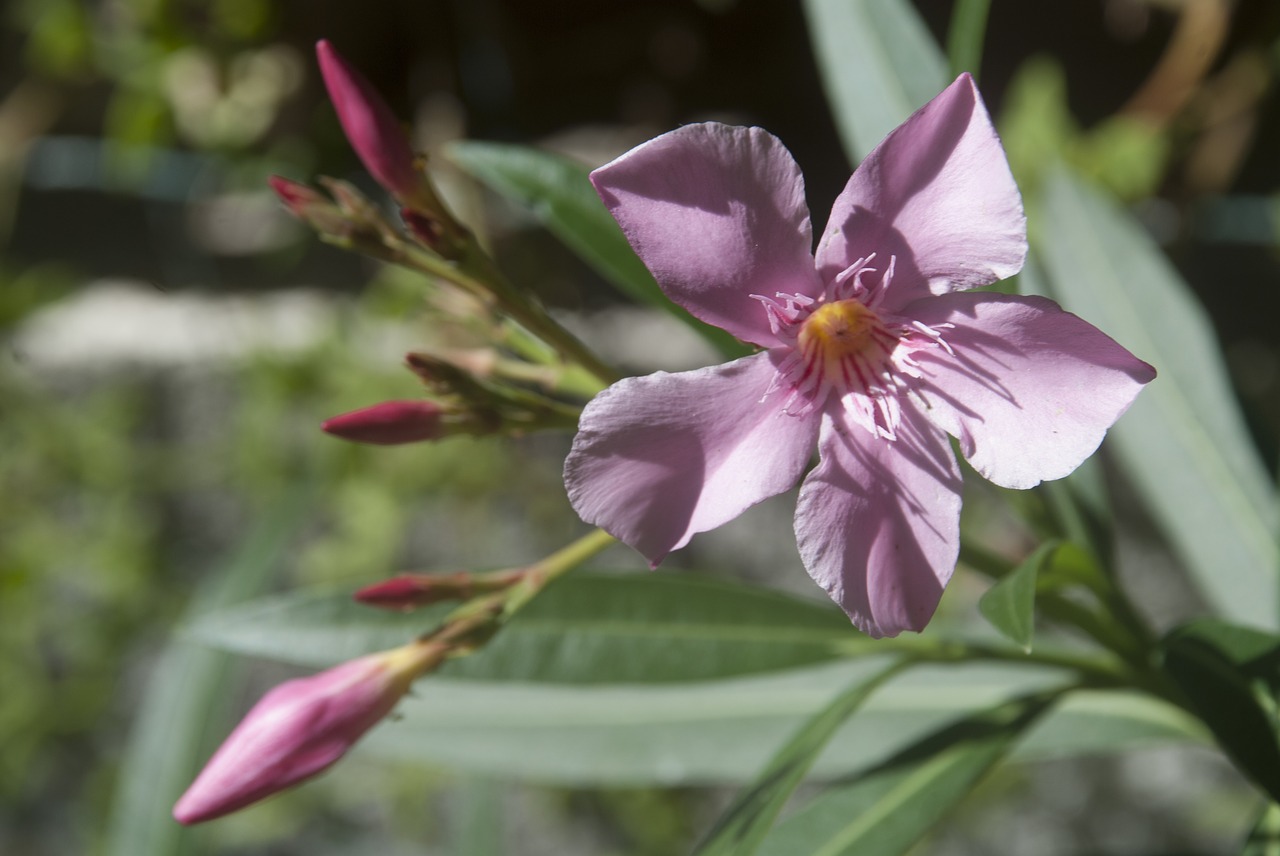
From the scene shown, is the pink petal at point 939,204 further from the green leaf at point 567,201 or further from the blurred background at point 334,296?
the blurred background at point 334,296

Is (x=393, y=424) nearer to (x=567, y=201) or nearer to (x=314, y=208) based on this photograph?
(x=314, y=208)

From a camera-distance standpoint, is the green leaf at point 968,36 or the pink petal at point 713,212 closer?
the pink petal at point 713,212

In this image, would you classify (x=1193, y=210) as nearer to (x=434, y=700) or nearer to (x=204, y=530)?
(x=434, y=700)

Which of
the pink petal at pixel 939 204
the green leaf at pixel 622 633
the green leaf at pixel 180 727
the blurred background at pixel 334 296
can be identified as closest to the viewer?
the pink petal at pixel 939 204

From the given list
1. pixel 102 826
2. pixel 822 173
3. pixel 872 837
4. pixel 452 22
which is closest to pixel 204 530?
pixel 102 826

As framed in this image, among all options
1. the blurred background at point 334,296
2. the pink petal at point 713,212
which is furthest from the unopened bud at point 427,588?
the blurred background at point 334,296

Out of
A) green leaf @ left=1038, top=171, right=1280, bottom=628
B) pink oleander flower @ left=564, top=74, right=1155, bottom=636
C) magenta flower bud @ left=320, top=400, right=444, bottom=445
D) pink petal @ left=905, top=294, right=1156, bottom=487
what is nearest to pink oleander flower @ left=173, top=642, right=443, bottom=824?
magenta flower bud @ left=320, top=400, right=444, bottom=445

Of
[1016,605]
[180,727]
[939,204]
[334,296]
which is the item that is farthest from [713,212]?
[334,296]
